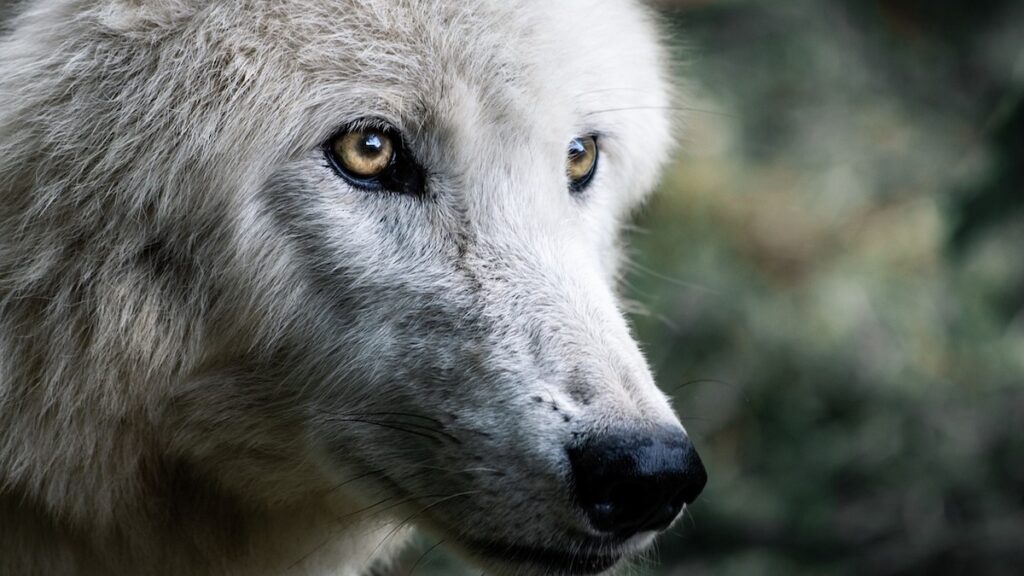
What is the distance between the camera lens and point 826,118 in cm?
602

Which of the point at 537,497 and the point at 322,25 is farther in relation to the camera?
the point at 322,25

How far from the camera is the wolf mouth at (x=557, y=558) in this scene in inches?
85.5

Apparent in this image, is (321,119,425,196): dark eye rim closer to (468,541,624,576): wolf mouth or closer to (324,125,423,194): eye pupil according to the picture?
(324,125,423,194): eye pupil

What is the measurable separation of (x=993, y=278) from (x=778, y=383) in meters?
1.06

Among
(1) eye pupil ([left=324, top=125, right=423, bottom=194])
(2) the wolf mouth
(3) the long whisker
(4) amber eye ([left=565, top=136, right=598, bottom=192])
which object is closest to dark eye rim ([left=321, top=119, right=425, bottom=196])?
(1) eye pupil ([left=324, top=125, right=423, bottom=194])

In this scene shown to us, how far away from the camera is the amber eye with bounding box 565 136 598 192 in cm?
270

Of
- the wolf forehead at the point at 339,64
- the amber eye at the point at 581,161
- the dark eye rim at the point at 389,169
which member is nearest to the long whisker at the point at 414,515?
the dark eye rim at the point at 389,169

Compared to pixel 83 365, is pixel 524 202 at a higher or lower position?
higher

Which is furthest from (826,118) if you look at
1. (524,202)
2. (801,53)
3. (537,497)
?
(537,497)

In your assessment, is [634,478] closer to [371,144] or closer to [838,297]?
[371,144]

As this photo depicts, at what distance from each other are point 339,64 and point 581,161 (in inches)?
27.5

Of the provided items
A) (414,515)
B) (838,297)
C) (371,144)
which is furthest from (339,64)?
(838,297)

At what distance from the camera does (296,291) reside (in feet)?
7.49

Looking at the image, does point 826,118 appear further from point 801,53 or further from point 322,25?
point 322,25
